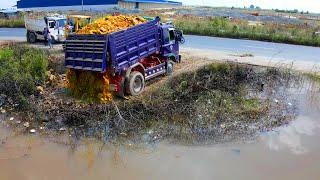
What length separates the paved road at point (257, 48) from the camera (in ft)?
68.5

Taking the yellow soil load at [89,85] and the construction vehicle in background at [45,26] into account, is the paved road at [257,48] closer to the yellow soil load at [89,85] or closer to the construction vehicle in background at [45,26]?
the construction vehicle in background at [45,26]

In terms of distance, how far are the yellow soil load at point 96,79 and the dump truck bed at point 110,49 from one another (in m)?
0.36

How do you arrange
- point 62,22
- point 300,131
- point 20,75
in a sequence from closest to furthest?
point 300,131
point 20,75
point 62,22

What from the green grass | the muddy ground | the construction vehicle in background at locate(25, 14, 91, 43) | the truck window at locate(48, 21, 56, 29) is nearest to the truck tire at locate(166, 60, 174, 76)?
the muddy ground

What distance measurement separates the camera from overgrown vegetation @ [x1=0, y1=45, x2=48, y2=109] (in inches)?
539

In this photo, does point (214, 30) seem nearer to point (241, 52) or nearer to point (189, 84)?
point (241, 52)

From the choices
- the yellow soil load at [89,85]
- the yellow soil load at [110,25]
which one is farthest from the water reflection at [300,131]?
the yellow soil load at [110,25]

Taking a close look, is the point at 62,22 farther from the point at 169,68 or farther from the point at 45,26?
the point at 169,68

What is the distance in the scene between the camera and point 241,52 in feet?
72.2

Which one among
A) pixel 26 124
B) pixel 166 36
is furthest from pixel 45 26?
pixel 26 124

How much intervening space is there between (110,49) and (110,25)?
1.40m

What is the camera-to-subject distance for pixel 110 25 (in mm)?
12969

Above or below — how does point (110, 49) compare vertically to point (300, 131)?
above

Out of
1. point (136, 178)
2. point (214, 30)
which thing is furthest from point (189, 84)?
point (214, 30)
